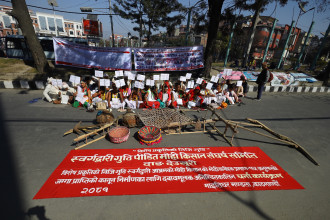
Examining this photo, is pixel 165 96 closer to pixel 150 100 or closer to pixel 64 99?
pixel 150 100

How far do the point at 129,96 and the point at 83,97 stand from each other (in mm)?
1868

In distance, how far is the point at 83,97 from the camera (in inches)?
257

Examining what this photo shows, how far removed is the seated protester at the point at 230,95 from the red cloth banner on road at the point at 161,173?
408 cm

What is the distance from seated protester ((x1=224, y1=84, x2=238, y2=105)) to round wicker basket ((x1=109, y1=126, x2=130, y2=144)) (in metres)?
5.45

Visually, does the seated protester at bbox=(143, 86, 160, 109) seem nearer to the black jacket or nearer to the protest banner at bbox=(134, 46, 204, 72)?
the protest banner at bbox=(134, 46, 204, 72)

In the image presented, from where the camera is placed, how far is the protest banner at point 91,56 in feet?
25.5

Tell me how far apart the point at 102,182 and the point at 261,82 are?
8.66m

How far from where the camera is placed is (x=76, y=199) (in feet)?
8.95

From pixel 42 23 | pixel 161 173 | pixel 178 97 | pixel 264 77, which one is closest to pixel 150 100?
pixel 178 97

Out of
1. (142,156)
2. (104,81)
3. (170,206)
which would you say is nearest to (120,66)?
(104,81)

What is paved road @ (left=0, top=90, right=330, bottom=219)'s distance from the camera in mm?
2592

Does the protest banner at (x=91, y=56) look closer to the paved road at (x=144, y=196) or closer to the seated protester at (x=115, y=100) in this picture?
A: the seated protester at (x=115, y=100)

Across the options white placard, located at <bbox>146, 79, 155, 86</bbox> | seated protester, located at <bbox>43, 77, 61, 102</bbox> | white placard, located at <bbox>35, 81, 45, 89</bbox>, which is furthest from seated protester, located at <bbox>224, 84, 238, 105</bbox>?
white placard, located at <bbox>35, 81, 45, 89</bbox>

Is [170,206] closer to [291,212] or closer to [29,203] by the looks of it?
[291,212]
